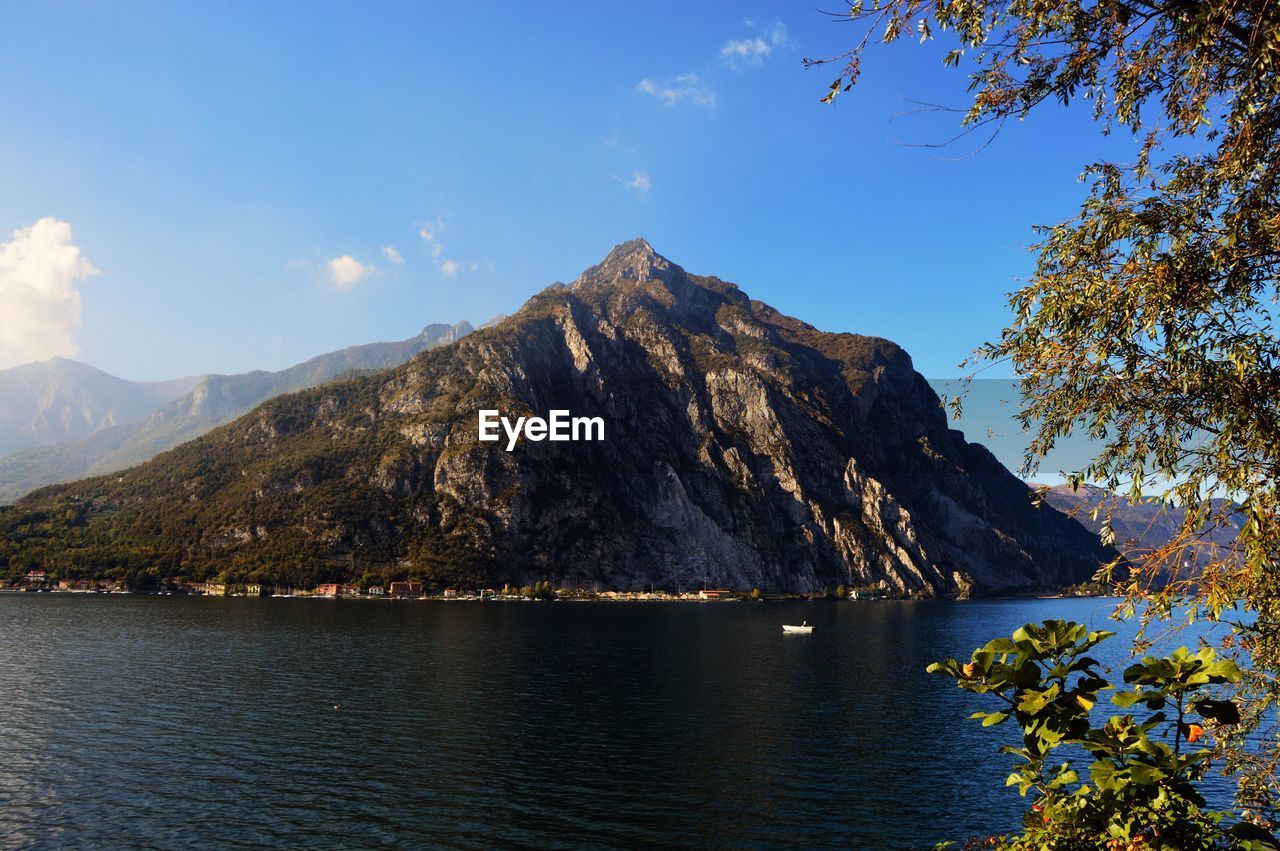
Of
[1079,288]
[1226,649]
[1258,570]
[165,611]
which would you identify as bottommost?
[165,611]

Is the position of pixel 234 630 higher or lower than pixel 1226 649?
lower

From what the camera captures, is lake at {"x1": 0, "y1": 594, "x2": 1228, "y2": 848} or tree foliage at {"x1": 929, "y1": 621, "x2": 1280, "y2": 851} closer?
tree foliage at {"x1": 929, "y1": 621, "x2": 1280, "y2": 851}

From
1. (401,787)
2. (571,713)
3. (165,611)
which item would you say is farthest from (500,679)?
(165,611)

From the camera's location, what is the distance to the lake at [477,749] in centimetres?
3838

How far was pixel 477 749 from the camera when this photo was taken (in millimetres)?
53250

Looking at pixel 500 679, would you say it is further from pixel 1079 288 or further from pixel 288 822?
pixel 1079 288

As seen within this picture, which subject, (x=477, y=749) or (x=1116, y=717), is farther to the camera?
(x=477, y=749)

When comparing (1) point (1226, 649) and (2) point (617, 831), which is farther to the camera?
(2) point (617, 831)

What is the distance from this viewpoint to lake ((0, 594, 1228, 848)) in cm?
3838

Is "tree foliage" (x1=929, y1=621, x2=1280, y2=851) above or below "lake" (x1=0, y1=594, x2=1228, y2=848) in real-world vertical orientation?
above

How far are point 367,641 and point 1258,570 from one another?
12460 centimetres

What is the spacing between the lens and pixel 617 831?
3806 centimetres

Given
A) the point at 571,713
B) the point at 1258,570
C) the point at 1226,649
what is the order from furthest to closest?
the point at 571,713 < the point at 1226,649 < the point at 1258,570

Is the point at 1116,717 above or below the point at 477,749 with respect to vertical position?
above
